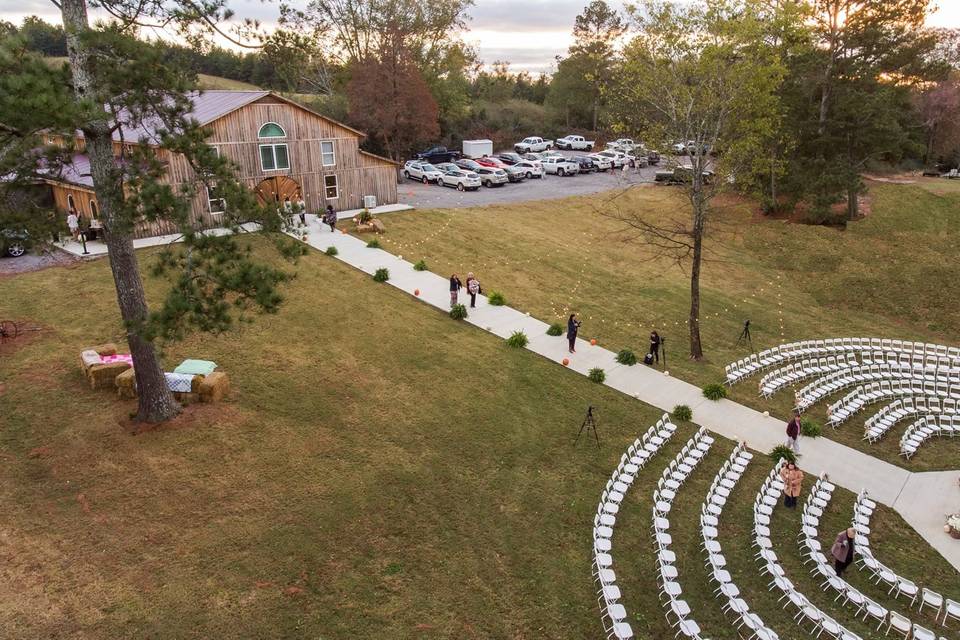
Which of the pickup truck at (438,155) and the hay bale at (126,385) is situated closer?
the hay bale at (126,385)

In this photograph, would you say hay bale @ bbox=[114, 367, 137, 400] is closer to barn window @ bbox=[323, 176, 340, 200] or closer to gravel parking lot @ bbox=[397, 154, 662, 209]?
barn window @ bbox=[323, 176, 340, 200]

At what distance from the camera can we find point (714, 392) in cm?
1884

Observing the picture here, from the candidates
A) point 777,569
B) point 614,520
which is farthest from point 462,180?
point 777,569

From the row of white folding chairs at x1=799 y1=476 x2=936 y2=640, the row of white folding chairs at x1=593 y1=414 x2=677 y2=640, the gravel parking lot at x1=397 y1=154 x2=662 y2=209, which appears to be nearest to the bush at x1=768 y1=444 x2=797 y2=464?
the row of white folding chairs at x1=799 y1=476 x2=936 y2=640

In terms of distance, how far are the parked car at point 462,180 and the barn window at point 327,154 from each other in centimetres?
1361

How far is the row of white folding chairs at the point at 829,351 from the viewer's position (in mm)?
21062

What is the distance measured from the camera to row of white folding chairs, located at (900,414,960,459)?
53.1 ft

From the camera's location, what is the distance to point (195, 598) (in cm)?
1027

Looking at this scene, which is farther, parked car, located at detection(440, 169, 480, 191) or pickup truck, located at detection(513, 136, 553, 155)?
pickup truck, located at detection(513, 136, 553, 155)

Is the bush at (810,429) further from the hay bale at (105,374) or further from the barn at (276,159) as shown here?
the barn at (276,159)

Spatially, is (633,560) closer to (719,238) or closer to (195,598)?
(195,598)

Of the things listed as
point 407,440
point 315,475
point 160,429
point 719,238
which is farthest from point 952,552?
point 719,238

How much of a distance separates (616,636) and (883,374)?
617 inches

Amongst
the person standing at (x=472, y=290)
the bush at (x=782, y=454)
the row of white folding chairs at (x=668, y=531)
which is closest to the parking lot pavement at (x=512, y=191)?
the person standing at (x=472, y=290)
